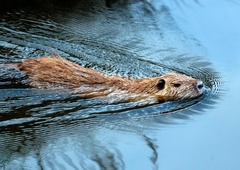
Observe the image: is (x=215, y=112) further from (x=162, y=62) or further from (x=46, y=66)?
(x=46, y=66)

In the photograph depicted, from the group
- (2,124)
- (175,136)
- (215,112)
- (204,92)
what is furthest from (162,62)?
(2,124)

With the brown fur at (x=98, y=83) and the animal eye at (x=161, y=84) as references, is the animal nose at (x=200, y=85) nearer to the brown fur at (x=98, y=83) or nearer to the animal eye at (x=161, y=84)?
the brown fur at (x=98, y=83)

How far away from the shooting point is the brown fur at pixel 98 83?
4.76 metres

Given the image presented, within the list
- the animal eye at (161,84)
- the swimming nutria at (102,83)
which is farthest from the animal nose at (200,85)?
the animal eye at (161,84)

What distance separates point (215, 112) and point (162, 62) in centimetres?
113

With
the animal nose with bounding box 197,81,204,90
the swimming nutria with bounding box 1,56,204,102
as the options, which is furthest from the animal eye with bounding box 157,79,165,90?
the animal nose with bounding box 197,81,204,90

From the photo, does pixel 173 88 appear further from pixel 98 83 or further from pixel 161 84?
pixel 98 83

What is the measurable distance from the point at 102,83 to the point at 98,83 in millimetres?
40

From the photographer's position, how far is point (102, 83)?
4.79 meters

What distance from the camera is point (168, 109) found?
4.67m

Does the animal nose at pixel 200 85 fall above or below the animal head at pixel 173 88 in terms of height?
above

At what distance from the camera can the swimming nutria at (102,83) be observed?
4.77 m

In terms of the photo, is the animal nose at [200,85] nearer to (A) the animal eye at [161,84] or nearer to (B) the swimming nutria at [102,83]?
(B) the swimming nutria at [102,83]

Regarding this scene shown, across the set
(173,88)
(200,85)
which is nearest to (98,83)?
(173,88)
